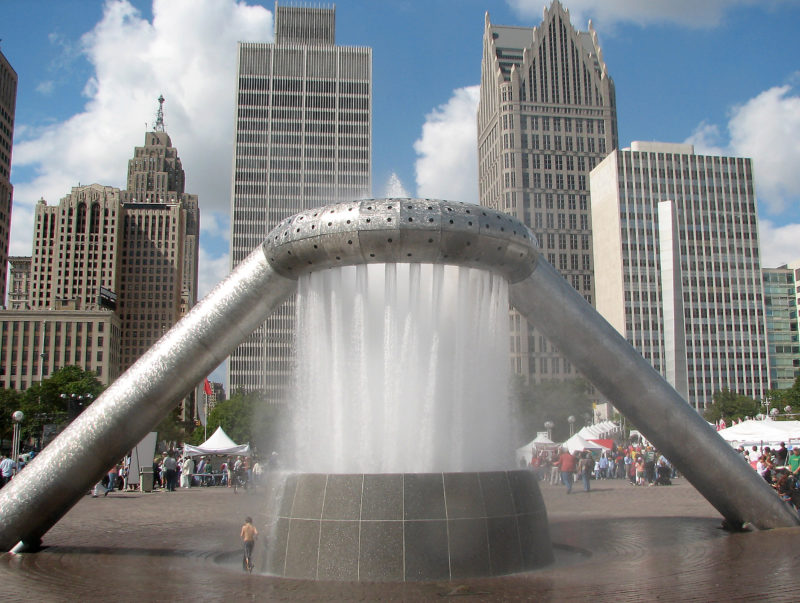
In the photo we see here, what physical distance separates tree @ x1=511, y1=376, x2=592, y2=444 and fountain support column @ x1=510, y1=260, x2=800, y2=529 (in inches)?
2642

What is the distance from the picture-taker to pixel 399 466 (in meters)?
12.4

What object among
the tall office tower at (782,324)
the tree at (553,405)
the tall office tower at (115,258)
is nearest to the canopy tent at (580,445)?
the tree at (553,405)

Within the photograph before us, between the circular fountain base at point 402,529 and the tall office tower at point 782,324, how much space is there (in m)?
136

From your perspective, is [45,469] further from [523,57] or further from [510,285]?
[523,57]

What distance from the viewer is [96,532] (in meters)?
17.2

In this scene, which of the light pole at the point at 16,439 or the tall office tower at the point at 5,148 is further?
the tall office tower at the point at 5,148

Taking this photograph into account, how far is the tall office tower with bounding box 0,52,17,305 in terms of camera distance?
125 metres

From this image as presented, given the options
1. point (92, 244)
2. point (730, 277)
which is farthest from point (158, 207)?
point (730, 277)

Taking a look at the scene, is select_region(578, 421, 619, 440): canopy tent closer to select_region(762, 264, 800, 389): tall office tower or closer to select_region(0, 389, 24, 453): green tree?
select_region(0, 389, 24, 453): green tree

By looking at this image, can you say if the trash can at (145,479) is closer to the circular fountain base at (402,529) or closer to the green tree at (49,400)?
the circular fountain base at (402,529)

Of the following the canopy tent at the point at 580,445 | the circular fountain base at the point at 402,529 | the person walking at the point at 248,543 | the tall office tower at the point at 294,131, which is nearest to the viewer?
the circular fountain base at the point at 402,529

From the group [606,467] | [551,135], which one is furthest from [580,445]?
[551,135]

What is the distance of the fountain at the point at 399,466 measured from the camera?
1112cm

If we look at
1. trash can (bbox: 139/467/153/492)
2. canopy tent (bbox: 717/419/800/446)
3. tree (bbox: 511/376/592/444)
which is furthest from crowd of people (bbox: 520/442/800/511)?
tree (bbox: 511/376/592/444)
